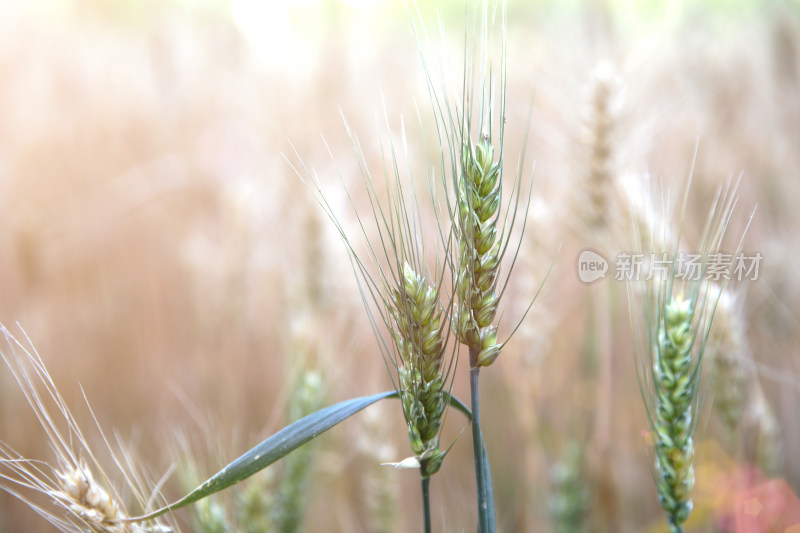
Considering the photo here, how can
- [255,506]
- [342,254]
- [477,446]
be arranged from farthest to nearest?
[342,254] < [255,506] < [477,446]

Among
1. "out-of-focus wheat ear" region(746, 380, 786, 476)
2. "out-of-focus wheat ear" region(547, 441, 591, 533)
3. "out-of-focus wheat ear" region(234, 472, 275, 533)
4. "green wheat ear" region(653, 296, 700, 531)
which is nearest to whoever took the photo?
"green wheat ear" region(653, 296, 700, 531)

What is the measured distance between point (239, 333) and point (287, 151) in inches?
30.7

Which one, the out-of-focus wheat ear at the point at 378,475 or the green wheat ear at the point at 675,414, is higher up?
the green wheat ear at the point at 675,414

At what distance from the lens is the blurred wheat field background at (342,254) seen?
1.43 meters

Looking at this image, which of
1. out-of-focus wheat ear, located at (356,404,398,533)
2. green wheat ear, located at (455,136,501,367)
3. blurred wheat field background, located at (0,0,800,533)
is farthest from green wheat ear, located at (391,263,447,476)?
out-of-focus wheat ear, located at (356,404,398,533)


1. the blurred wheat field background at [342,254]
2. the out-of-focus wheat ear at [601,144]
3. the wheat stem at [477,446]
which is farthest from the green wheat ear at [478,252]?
the out-of-focus wheat ear at [601,144]

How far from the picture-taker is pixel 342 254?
5.75 ft

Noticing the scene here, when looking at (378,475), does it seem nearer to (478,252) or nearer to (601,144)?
(478,252)

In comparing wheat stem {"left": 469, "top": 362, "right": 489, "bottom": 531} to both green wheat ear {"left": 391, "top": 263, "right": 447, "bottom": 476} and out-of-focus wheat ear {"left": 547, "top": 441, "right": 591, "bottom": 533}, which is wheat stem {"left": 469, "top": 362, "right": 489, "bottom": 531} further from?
out-of-focus wheat ear {"left": 547, "top": 441, "right": 591, "bottom": 533}

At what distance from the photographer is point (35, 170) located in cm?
290

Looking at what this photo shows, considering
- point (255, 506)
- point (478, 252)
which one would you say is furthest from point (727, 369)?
point (255, 506)

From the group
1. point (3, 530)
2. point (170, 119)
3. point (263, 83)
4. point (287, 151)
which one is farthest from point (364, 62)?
point (3, 530)

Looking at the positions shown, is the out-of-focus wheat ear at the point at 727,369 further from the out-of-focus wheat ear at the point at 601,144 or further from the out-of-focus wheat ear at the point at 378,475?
the out-of-focus wheat ear at the point at 378,475

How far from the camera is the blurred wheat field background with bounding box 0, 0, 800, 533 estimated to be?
4.71ft
